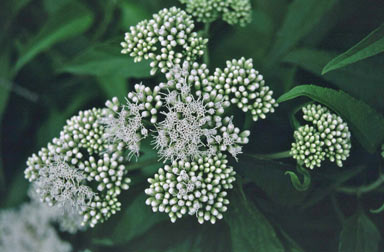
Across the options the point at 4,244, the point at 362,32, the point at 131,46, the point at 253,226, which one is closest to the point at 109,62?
the point at 131,46

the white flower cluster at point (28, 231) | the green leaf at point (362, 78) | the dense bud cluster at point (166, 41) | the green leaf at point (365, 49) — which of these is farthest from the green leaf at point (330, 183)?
the white flower cluster at point (28, 231)

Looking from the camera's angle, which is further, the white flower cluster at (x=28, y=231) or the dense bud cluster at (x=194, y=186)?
the white flower cluster at (x=28, y=231)

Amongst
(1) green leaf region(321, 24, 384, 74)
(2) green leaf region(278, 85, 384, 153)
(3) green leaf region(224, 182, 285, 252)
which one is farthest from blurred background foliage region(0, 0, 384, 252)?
(1) green leaf region(321, 24, 384, 74)

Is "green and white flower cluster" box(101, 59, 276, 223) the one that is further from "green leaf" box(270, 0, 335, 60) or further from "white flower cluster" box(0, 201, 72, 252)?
"white flower cluster" box(0, 201, 72, 252)

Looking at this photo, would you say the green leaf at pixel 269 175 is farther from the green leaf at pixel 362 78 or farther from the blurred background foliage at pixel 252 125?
the green leaf at pixel 362 78

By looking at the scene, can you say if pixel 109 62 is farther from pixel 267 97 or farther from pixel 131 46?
pixel 267 97

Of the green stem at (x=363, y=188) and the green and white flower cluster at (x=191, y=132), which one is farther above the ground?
the green and white flower cluster at (x=191, y=132)

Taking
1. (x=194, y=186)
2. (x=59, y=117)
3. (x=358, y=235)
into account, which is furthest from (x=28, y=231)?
(x=358, y=235)

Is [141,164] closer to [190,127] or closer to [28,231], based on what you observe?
[190,127]
